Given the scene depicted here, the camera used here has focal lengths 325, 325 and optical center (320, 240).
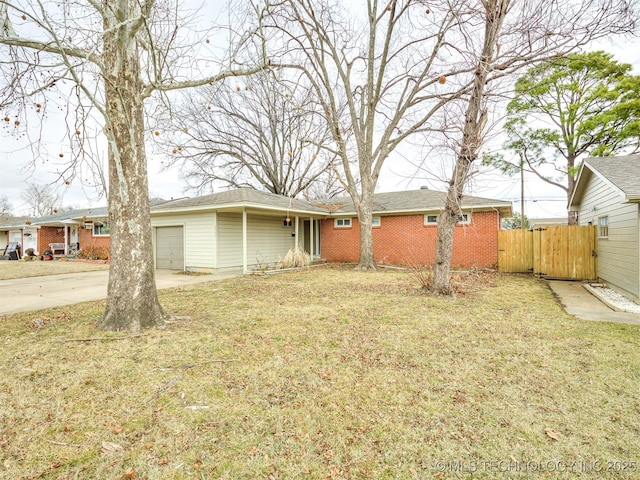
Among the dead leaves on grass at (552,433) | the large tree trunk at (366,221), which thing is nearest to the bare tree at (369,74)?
the large tree trunk at (366,221)

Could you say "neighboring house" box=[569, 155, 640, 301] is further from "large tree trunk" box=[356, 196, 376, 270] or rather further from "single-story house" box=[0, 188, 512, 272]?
"large tree trunk" box=[356, 196, 376, 270]

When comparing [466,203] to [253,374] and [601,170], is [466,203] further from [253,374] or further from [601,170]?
[253,374]

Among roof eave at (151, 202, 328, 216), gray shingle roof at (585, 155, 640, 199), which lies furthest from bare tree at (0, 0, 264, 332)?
gray shingle roof at (585, 155, 640, 199)

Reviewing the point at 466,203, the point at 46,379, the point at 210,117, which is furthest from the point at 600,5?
the point at 210,117

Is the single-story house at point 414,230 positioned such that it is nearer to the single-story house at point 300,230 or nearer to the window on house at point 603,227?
the single-story house at point 300,230

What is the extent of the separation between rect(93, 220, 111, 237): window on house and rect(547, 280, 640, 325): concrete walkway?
22.1 m

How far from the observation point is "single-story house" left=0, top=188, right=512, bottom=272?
12.3 metres

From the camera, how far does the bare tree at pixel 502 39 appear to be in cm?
619

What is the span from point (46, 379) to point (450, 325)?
4.98 m

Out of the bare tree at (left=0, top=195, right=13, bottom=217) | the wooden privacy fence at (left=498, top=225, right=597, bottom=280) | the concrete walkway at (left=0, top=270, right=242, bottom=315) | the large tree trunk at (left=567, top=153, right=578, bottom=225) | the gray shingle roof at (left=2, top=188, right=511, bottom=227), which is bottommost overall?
the concrete walkway at (left=0, top=270, right=242, bottom=315)

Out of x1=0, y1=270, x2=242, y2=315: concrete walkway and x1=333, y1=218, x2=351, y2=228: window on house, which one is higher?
x1=333, y1=218, x2=351, y2=228: window on house

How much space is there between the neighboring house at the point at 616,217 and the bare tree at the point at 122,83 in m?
8.05

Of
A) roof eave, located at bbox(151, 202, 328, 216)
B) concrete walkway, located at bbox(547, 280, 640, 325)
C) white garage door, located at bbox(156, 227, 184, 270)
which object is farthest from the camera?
white garage door, located at bbox(156, 227, 184, 270)

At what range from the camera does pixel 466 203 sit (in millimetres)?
13039
